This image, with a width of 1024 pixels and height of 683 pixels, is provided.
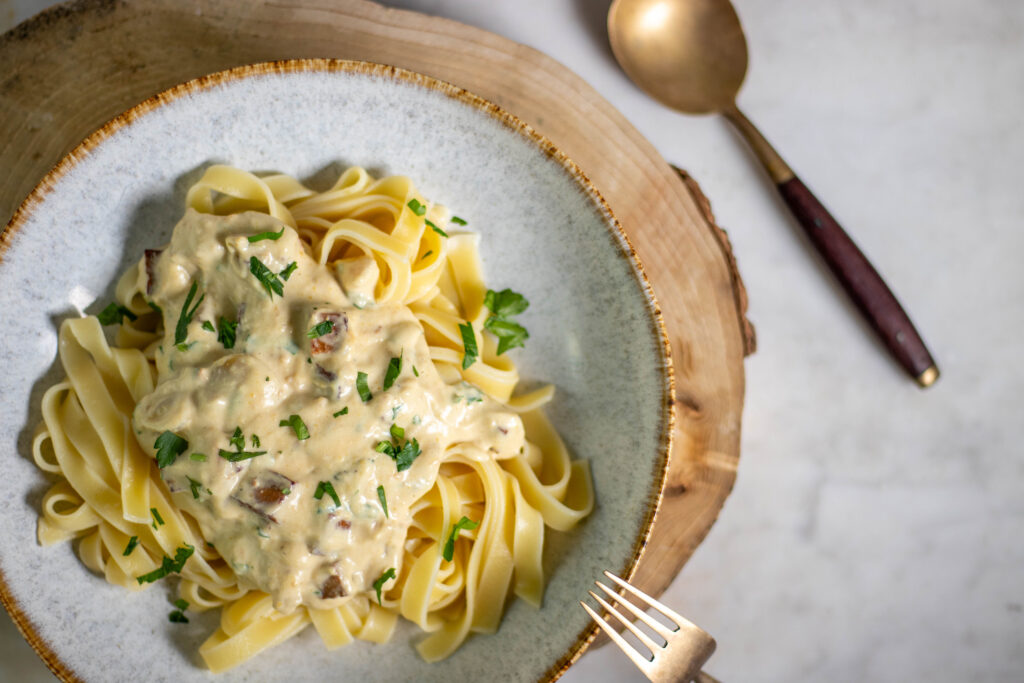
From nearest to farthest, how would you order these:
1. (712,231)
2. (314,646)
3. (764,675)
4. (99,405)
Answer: (99,405)
(314,646)
(712,231)
(764,675)

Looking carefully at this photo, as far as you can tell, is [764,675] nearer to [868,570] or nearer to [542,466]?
[868,570]

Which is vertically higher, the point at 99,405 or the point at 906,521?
the point at 906,521

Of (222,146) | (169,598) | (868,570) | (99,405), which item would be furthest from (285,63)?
(868,570)

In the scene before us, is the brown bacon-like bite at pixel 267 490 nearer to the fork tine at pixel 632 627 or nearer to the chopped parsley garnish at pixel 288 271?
the chopped parsley garnish at pixel 288 271

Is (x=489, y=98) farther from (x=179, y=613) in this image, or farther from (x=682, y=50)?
(x=179, y=613)

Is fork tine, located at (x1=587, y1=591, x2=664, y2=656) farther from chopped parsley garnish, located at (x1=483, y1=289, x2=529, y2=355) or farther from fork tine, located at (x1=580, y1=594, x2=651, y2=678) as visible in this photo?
chopped parsley garnish, located at (x1=483, y1=289, x2=529, y2=355)

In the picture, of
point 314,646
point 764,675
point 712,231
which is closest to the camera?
point 314,646

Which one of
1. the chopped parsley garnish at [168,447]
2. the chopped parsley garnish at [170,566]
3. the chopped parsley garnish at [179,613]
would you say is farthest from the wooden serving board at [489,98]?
the chopped parsley garnish at [179,613]

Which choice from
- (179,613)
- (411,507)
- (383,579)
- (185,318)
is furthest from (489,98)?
(179,613)
